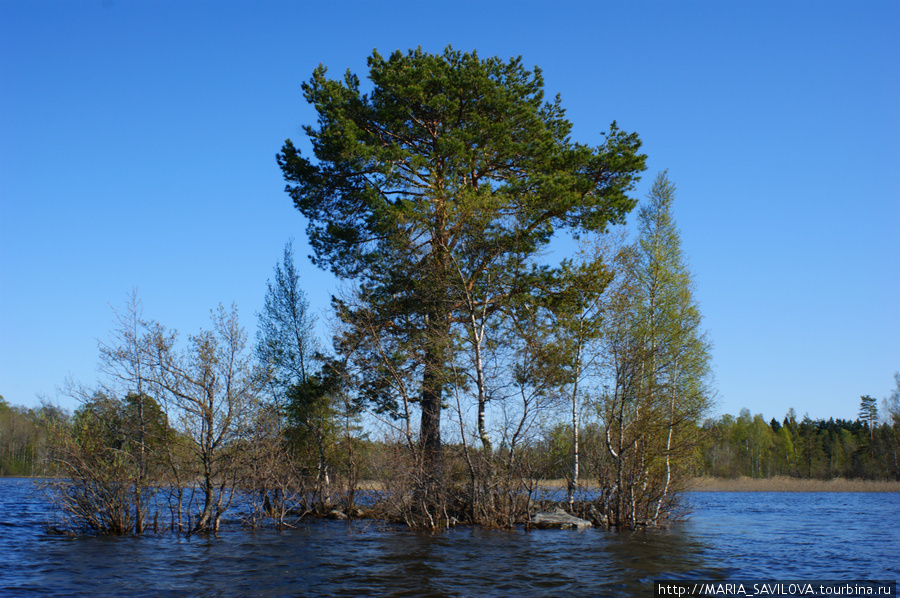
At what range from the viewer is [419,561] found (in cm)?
1371

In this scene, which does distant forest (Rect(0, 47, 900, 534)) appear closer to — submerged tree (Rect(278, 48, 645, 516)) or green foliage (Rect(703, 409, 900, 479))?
submerged tree (Rect(278, 48, 645, 516))

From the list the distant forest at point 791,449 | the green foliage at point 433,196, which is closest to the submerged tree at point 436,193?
the green foliage at point 433,196

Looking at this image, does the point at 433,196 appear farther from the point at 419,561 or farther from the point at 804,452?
the point at 804,452

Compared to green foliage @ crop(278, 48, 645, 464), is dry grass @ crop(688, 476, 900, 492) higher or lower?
lower

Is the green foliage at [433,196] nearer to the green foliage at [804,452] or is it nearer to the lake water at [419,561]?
the lake water at [419,561]

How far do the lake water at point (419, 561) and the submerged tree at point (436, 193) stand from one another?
178 inches

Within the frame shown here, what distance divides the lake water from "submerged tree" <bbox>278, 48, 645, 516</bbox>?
4527 millimetres

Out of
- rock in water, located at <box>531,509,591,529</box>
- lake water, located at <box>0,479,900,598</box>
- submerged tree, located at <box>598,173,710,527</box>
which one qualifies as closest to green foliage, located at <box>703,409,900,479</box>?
submerged tree, located at <box>598,173,710,527</box>

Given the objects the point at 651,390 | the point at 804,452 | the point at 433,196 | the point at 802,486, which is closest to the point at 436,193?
the point at 433,196

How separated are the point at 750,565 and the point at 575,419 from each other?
291 inches

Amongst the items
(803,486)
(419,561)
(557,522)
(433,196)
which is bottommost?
(803,486)

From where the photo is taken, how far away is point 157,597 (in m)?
→ 10.3

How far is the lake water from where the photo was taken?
11242mm

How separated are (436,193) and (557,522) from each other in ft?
39.5
